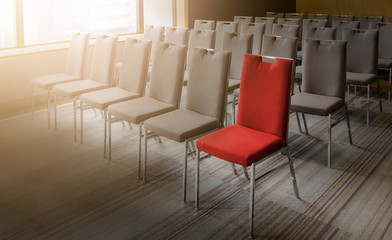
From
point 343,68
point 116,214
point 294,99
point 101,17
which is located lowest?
point 116,214

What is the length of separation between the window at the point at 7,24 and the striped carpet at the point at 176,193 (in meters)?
1.73

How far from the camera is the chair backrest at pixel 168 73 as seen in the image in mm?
3463

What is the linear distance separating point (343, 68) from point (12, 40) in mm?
4258

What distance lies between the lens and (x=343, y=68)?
12.2 feet

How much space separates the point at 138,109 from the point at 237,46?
4.74ft

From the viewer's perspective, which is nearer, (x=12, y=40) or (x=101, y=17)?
(x=12, y=40)

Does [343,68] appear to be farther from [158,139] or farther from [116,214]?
[116,214]

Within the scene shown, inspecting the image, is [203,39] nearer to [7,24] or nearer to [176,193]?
[176,193]

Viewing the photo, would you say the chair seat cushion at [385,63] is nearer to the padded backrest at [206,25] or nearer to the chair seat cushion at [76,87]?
the padded backrest at [206,25]

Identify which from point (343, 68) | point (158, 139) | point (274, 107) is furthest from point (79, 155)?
point (343, 68)

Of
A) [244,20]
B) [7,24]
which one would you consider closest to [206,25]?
[244,20]

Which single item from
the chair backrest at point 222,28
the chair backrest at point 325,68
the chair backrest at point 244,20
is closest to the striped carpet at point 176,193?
the chair backrest at point 325,68

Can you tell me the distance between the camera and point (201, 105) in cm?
327

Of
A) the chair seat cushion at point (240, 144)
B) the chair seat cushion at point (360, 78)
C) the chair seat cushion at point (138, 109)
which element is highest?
the chair seat cushion at point (360, 78)
